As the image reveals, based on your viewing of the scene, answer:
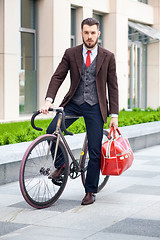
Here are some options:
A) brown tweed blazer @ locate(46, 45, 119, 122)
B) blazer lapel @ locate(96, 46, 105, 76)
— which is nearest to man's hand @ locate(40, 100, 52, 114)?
brown tweed blazer @ locate(46, 45, 119, 122)

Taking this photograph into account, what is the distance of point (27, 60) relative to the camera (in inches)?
694

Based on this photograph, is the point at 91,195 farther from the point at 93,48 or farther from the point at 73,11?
the point at 73,11

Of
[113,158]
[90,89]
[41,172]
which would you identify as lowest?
[41,172]

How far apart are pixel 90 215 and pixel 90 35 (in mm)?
1853

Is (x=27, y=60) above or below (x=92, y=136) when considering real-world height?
above

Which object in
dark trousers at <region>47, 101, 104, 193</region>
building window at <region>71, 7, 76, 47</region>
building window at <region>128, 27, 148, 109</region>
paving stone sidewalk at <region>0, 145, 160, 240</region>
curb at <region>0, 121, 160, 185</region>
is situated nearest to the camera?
paving stone sidewalk at <region>0, 145, 160, 240</region>

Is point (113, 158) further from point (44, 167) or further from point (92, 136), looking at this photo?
point (44, 167)

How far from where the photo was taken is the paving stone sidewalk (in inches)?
180

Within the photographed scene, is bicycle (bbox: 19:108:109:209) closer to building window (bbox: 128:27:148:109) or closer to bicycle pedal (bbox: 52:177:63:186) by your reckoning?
bicycle pedal (bbox: 52:177:63:186)

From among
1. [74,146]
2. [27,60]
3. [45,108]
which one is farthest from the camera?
[27,60]

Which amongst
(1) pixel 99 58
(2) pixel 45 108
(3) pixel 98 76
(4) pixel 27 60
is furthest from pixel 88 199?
(4) pixel 27 60

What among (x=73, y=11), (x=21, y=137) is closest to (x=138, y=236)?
(x=21, y=137)

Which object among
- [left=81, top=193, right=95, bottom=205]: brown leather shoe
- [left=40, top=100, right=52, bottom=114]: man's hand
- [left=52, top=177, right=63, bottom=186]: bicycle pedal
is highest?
Answer: [left=40, top=100, right=52, bottom=114]: man's hand

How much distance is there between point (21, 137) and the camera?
862 centimetres
